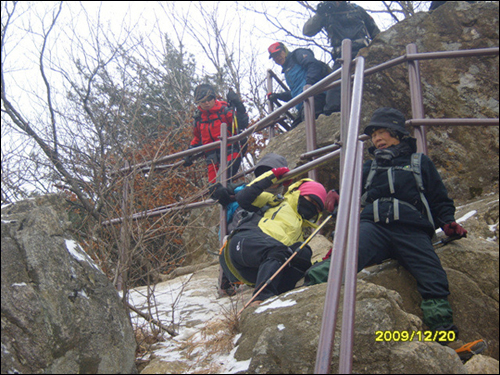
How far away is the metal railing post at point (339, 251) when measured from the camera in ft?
4.87

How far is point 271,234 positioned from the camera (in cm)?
333

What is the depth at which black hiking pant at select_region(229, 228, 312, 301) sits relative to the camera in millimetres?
3027

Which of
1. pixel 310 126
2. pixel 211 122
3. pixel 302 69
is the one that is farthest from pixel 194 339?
pixel 302 69

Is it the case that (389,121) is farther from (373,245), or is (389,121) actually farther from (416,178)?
(373,245)

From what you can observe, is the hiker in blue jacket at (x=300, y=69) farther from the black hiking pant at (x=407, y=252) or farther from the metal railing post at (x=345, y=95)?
the black hiking pant at (x=407, y=252)

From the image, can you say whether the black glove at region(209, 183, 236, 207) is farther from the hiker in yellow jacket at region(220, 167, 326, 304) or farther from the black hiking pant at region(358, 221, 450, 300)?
the black hiking pant at region(358, 221, 450, 300)

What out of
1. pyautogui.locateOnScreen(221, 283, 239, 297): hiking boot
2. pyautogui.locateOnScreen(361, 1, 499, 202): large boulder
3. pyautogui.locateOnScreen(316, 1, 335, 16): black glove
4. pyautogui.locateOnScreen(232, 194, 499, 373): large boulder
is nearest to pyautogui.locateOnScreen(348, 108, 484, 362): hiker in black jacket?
pyautogui.locateOnScreen(232, 194, 499, 373): large boulder

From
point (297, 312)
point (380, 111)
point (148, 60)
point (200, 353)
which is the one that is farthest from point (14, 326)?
point (148, 60)

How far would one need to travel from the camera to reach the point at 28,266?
1.83m

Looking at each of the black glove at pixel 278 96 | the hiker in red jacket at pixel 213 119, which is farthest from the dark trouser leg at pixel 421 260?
the black glove at pixel 278 96

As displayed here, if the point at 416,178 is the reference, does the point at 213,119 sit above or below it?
above

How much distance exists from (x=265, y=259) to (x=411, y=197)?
41.4 inches

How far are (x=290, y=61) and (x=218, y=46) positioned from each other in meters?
5.59

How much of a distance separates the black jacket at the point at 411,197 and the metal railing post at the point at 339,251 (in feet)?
2.93
